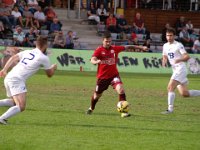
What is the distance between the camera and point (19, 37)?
1259 inches

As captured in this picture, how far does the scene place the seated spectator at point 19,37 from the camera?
105 feet

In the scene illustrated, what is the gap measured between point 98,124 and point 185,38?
2532cm

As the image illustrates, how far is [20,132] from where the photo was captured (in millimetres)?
12000

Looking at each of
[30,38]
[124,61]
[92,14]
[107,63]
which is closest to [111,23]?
[92,14]

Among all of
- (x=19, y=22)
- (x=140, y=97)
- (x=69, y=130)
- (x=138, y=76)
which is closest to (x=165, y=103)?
(x=140, y=97)

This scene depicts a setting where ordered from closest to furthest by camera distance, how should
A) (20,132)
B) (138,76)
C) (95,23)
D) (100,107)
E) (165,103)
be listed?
(20,132) < (100,107) < (165,103) < (138,76) < (95,23)

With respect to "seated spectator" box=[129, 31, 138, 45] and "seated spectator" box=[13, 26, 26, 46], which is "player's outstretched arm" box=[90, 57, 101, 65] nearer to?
"seated spectator" box=[13, 26, 26, 46]

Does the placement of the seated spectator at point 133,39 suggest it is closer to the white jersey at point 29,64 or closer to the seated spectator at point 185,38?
the seated spectator at point 185,38

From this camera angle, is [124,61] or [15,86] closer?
[15,86]

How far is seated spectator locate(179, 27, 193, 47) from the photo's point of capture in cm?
3797

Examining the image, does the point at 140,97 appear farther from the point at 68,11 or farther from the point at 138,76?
the point at 68,11

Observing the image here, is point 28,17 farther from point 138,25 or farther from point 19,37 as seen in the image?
point 138,25

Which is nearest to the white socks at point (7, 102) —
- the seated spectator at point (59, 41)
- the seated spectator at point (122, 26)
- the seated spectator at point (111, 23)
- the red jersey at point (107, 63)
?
the red jersey at point (107, 63)

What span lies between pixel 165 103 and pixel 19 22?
17.4 m
